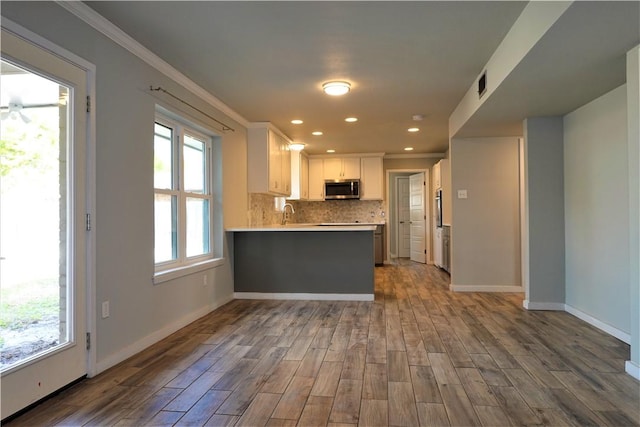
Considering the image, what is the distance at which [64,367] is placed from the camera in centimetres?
226

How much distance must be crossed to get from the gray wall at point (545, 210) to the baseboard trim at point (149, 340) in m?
3.53

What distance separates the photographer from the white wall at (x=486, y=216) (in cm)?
518

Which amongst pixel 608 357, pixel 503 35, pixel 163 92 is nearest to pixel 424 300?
pixel 608 357

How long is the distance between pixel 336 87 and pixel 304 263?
2177mm

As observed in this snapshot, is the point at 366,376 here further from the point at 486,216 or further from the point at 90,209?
the point at 486,216

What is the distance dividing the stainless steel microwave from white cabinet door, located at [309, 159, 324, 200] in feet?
0.42

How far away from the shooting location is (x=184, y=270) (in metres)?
3.66

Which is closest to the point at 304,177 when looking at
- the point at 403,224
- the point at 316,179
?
the point at 316,179

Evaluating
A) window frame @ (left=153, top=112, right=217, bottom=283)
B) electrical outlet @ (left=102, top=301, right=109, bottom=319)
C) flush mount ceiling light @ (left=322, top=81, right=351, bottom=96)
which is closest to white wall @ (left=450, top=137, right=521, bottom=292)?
flush mount ceiling light @ (left=322, top=81, right=351, bottom=96)

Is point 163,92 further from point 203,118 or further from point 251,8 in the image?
point 251,8

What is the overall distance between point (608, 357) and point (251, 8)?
339 centimetres

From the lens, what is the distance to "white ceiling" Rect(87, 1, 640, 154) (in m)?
2.37

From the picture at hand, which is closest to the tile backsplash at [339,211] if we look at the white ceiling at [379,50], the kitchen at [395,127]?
the kitchen at [395,127]

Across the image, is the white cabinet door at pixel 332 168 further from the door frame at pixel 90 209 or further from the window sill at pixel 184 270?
the door frame at pixel 90 209
